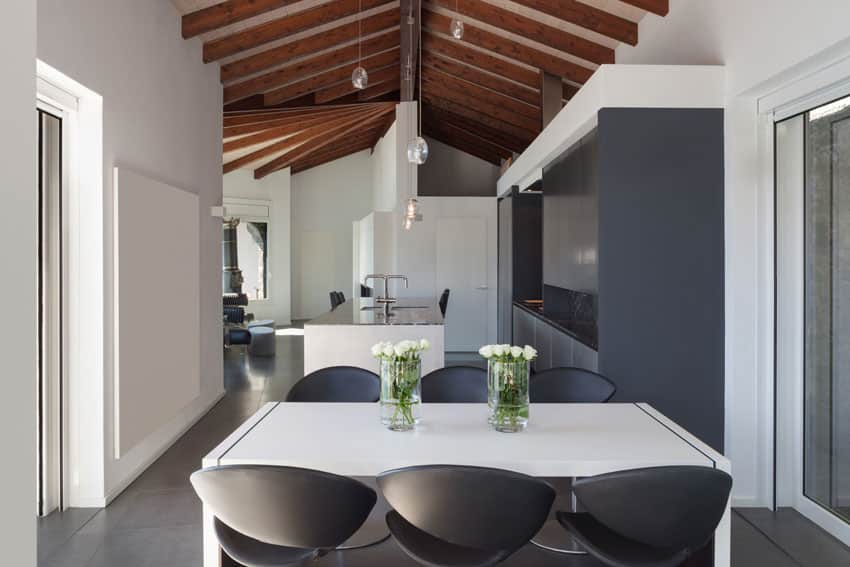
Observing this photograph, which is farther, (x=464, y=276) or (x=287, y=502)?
(x=464, y=276)

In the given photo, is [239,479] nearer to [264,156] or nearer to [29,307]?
[29,307]

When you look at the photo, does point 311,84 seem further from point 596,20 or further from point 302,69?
point 596,20

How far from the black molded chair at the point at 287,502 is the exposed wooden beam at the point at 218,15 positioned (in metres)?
4.57

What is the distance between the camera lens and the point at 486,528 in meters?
1.94

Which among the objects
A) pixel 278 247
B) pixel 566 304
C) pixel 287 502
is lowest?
→ pixel 287 502

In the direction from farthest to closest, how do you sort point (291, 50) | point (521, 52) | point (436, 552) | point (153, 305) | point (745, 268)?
point (521, 52)
point (291, 50)
point (153, 305)
point (745, 268)
point (436, 552)

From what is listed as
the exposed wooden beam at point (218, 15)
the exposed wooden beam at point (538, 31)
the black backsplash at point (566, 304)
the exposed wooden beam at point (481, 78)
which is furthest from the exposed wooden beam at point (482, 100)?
the exposed wooden beam at point (218, 15)

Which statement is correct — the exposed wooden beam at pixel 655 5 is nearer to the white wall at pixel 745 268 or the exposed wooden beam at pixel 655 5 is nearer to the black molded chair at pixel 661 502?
the white wall at pixel 745 268

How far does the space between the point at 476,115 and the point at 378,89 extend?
5.66ft

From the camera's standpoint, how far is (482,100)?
9.78 m

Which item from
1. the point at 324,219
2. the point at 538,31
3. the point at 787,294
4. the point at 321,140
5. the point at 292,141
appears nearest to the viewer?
the point at 787,294

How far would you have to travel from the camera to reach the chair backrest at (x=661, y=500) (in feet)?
6.20

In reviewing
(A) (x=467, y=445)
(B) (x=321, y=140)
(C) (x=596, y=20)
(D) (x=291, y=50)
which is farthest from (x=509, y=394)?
(B) (x=321, y=140)

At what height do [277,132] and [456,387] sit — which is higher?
[277,132]
